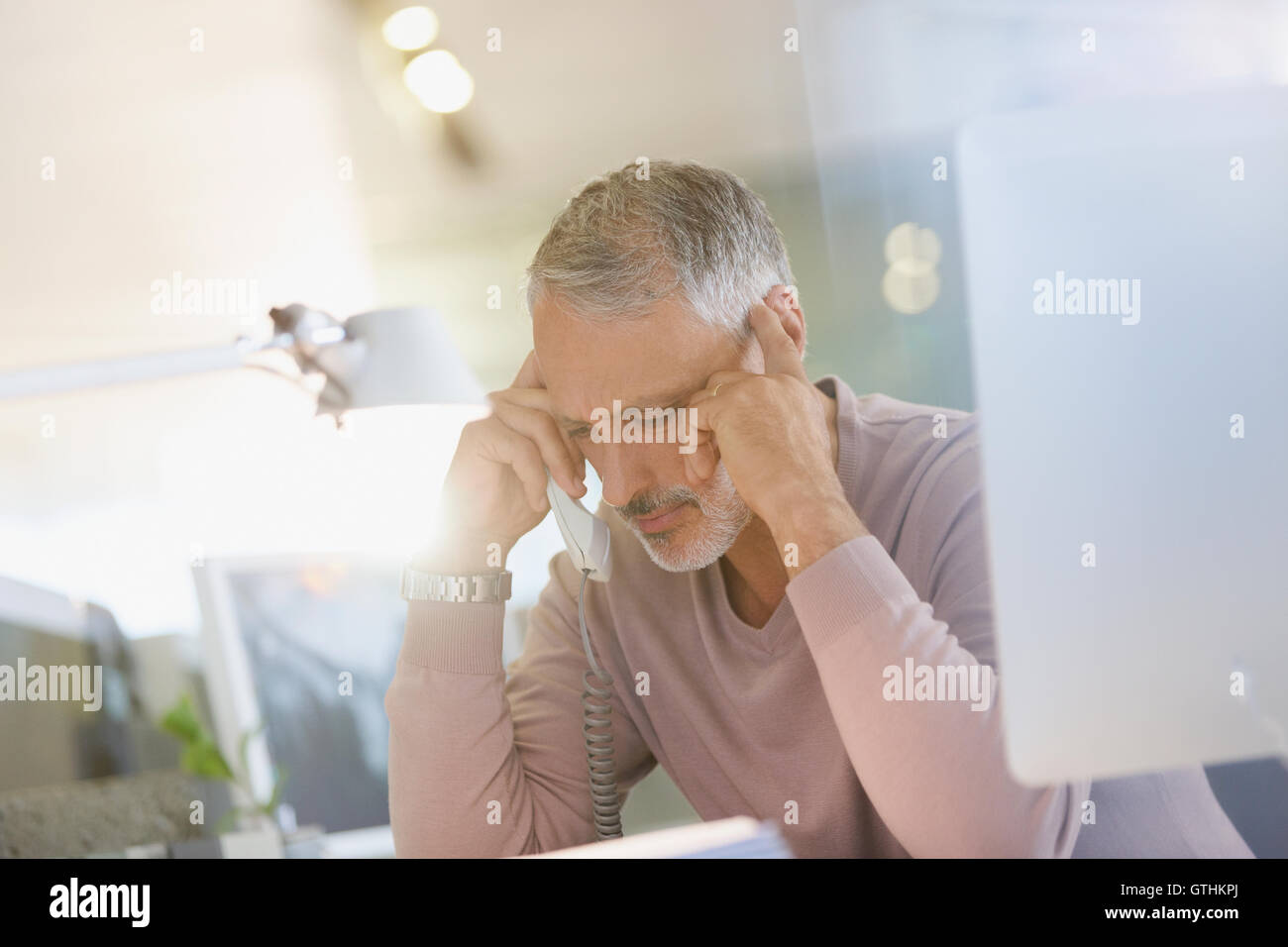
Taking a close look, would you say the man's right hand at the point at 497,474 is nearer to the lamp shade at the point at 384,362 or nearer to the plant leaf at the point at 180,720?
the lamp shade at the point at 384,362

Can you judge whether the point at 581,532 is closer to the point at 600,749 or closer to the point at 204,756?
the point at 600,749

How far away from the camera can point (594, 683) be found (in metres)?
1.16

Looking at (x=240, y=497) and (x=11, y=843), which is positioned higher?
(x=240, y=497)

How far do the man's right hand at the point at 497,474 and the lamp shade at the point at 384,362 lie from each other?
0.40 ft

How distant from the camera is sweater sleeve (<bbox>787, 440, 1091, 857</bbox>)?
81 cm

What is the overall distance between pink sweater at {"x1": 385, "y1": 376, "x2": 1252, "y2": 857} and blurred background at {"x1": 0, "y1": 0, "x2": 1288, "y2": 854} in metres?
0.09

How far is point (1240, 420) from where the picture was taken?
2.56 ft

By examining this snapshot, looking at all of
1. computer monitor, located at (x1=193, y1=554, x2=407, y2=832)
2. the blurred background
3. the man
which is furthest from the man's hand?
computer monitor, located at (x1=193, y1=554, x2=407, y2=832)

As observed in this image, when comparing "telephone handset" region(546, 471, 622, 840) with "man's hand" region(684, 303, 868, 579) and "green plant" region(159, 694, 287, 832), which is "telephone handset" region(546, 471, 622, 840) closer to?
→ "man's hand" region(684, 303, 868, 579)

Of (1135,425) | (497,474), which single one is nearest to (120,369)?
(497,474)

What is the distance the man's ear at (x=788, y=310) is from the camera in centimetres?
114
